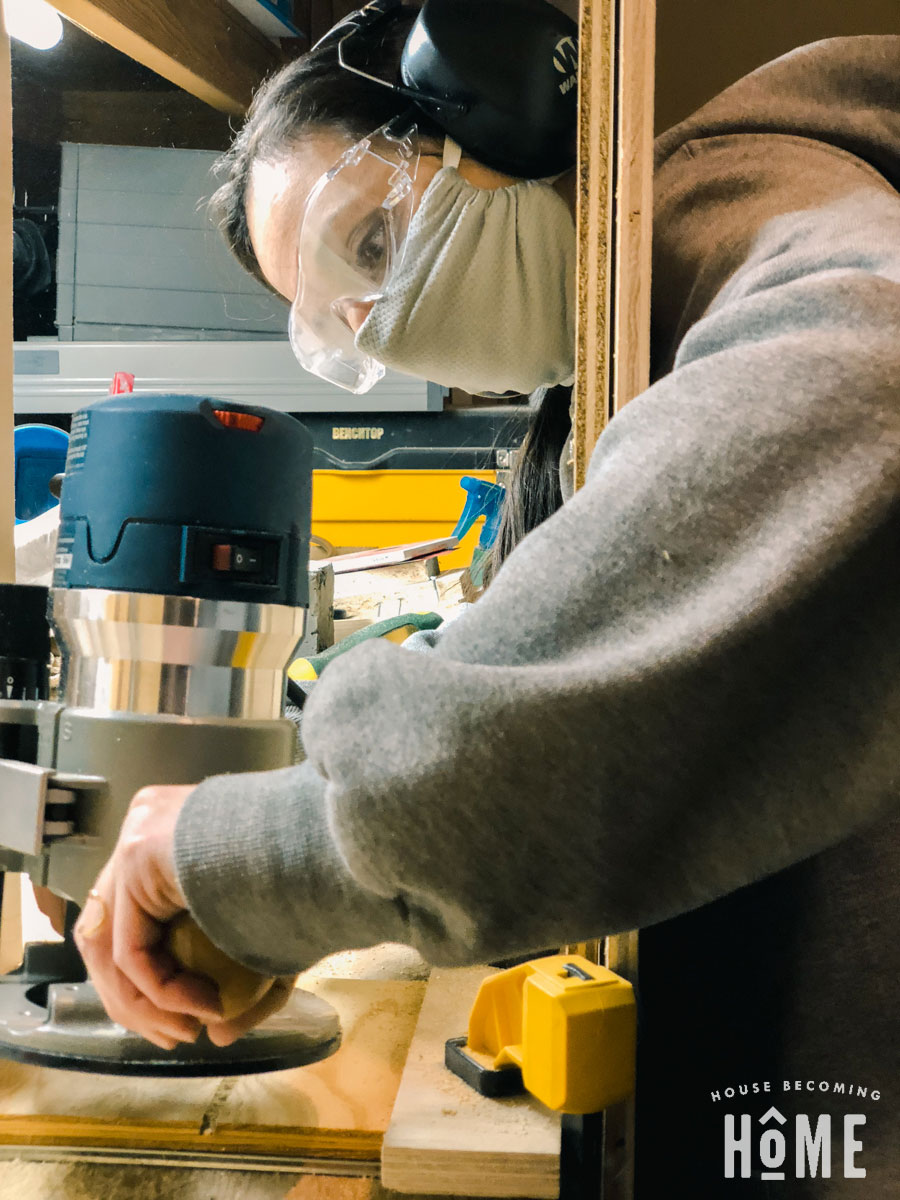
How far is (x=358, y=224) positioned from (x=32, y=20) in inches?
18.8

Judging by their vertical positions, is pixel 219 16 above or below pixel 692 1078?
above

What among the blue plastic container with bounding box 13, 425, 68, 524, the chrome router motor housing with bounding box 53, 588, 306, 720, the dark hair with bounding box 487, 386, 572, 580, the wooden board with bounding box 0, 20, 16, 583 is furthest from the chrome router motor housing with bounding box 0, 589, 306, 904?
the blue plastic container with bounding box 13, 425, 68, 524

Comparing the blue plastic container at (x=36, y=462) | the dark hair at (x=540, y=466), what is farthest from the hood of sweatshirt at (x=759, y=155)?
the blue plastic container at (x=36, y=462)

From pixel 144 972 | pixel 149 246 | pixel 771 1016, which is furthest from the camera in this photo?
pixel 149 246

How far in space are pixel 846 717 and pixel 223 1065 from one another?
42 centimetres

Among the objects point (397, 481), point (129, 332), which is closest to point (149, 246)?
point (129, 332)

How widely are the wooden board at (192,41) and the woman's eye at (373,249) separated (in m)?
0.38

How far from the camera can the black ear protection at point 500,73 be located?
71 centimetres

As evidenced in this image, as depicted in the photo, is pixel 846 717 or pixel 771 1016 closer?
pixel 846 717

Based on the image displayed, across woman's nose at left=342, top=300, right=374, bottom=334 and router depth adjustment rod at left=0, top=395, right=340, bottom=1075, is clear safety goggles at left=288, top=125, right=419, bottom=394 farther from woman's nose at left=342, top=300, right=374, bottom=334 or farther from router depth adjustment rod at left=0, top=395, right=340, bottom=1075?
router depth adjustment rod at left=0, top=395, right=340, bottom=1075

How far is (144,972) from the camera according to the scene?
466mm

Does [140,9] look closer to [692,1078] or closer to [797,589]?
[797,589]

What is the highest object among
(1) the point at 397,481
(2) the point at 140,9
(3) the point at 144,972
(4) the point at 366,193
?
(2) the point at 140,9

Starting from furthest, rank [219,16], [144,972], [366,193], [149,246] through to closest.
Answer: [149,246]
[219,16]
[366,193]
[144,972]
